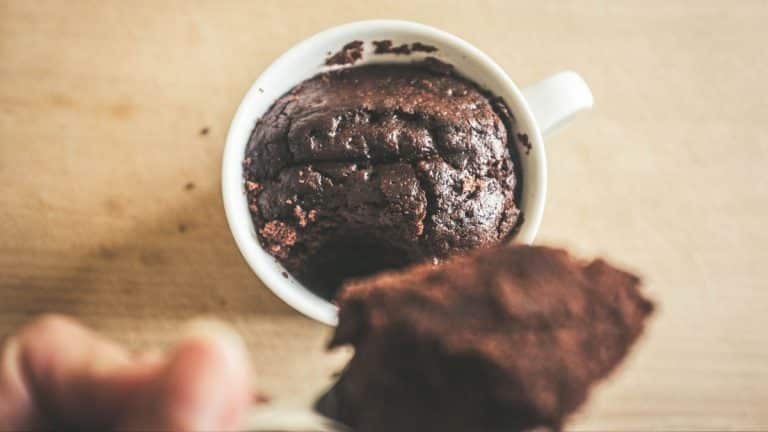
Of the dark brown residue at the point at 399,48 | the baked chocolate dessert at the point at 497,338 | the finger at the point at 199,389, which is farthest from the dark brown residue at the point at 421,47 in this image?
the finger at the point at 199,389

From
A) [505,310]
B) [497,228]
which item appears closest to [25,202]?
[497,228]

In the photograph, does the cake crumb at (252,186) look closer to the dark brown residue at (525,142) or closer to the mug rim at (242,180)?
the mug rim at (242,180)

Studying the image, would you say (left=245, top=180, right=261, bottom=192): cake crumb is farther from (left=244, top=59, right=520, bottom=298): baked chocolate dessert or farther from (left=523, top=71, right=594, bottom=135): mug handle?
(left=523, top=71, right=594, bottom=135): mug handle

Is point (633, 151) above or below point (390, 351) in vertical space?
below

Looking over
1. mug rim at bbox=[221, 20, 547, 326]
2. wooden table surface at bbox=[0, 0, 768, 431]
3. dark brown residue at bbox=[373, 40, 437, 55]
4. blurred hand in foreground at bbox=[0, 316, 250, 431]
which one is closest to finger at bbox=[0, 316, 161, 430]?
blurred hand in foreground at bbox=[0, 316, 250, 431]

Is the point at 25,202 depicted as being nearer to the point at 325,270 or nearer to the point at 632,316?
the point at 325,270
